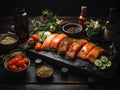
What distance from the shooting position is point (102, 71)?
2.43 m

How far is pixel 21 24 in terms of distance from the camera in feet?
9.45

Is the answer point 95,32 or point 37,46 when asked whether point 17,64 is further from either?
point 95,32

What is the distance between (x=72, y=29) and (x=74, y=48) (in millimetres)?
437

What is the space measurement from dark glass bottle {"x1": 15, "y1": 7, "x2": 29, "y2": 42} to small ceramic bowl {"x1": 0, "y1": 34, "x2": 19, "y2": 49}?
0.24 ft

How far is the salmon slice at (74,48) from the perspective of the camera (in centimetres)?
259

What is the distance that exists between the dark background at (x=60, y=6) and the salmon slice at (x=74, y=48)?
1.11 meters

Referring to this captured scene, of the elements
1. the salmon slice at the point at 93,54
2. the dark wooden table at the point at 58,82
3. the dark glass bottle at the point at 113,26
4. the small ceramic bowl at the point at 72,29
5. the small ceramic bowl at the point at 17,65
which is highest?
the dark glass bottle at the point at 113,26

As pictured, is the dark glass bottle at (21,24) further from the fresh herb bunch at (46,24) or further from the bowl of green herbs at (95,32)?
the bowl of green herbs at (95,32)

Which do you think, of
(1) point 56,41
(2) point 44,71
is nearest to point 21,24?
(1) point 56,41

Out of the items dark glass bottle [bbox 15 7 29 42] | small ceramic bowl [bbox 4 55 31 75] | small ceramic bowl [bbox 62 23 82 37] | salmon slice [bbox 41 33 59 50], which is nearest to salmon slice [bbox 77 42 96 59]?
small ceramic bowl [bbox 62 23 82 37]

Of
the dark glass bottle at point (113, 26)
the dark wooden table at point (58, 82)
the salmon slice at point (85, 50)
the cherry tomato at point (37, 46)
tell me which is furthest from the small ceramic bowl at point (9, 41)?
the dark glass bottle at point (113, 26)

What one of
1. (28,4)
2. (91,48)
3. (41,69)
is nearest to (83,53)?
Answer: (91,48)

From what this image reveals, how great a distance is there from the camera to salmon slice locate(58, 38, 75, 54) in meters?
2.65

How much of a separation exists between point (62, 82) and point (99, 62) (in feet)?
1.45
